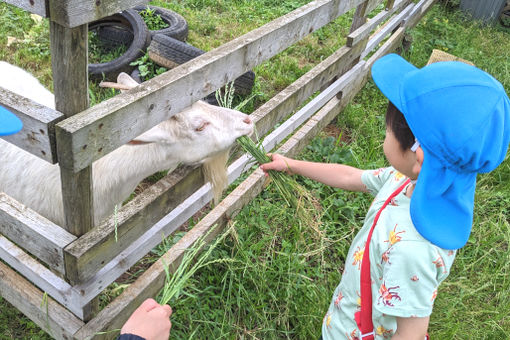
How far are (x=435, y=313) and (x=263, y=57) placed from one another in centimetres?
185

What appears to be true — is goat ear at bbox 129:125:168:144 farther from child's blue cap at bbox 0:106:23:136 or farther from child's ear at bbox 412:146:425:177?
child's ear at bbox 412:146:425:177

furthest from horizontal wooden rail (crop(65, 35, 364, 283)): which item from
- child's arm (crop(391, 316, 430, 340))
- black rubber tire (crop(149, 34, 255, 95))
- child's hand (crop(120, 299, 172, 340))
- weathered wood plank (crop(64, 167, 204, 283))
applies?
black rubber tire (crop(149, 34, 255, 95))

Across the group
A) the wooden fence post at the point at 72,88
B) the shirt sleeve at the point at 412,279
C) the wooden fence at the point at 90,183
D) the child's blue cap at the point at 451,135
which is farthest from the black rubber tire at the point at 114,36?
the shirt sleeve at the point at 412,279

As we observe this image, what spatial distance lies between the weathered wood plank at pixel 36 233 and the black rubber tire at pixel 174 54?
2.75 meters

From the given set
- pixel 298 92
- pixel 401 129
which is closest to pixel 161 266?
pixel 401 129

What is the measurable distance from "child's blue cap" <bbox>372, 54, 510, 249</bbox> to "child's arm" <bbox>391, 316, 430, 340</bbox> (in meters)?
0.27

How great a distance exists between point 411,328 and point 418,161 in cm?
54

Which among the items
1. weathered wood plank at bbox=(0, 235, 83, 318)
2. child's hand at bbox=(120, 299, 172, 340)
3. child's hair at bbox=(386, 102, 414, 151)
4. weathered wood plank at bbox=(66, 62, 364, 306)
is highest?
child's hair at bbox=(386, 102, 414, 151)

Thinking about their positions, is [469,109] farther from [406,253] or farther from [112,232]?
[112,232]

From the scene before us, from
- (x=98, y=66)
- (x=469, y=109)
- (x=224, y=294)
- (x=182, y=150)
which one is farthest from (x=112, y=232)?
(x=98, y=66)

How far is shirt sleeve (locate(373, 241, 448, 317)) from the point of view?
4.64ft

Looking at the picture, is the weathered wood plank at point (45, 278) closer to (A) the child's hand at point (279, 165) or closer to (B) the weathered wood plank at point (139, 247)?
(B) the weathered wood plank at point (139, 247)

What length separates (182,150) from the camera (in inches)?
88.0

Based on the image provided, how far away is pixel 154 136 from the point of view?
2.11m
